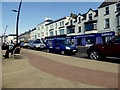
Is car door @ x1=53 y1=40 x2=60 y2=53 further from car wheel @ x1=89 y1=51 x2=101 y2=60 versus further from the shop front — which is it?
the shop front

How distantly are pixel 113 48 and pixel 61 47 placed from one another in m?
6.16

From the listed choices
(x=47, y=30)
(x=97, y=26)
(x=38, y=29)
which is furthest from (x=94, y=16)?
(x=38, y=29)

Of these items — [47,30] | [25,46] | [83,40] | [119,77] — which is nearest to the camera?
[119,77]

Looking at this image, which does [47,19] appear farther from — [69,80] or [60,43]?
[69,80]

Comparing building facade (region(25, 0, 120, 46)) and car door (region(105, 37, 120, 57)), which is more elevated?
building facade (region(25, 0, 120, 46))

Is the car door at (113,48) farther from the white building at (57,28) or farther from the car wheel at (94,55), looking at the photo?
the white building at (57,28)

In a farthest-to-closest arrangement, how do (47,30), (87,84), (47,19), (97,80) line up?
(47,19), (47,30), (97,80), (87,84)

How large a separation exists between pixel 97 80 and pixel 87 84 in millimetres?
587

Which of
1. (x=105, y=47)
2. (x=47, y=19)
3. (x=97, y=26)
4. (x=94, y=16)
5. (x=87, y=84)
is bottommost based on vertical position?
(x=87, y=84)

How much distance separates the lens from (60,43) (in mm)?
14133

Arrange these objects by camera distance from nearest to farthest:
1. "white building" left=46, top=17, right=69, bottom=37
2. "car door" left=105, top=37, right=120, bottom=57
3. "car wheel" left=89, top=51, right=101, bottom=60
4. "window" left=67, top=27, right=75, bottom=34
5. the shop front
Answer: "car door" left=105, top=37, right=120, bottom=57 → "car wheel" left=89, top=51, right=101, bottom=60 → the shop front → "window" left=67, top=27, right=75, bottom=34 → "white building" left=46, top=17, right=69, bottom=37

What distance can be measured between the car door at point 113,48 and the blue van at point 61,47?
483cm

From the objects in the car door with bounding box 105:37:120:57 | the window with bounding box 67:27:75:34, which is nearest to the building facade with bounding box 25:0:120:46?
the window with bounding box 67:27:75:34

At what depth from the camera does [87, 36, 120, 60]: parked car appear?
8.31m
